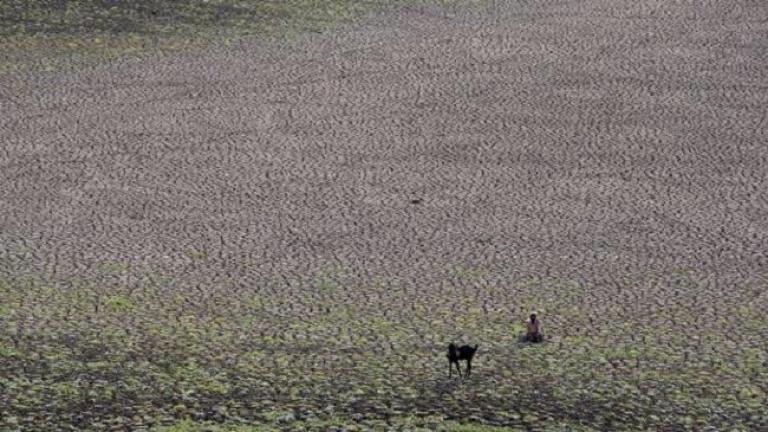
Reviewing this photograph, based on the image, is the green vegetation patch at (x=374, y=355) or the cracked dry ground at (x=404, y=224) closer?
the green vegetation patch at (x=374, y=355)

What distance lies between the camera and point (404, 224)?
629 inches

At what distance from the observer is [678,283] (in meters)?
14.4

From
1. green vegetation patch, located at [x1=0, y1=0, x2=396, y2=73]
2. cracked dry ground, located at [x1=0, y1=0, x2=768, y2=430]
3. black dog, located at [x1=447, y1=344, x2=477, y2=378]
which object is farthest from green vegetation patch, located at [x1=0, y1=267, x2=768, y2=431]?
green vegetation patch, located at [x1=0, y1=0, x2=396, y2=73]

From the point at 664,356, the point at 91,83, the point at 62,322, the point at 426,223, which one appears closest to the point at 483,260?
the point at 426,223

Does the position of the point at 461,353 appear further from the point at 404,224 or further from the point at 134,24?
the point at 134,24

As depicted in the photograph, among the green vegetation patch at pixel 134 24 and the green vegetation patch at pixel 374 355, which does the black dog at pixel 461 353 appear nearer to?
the green vegetation patch at pixel 374 355

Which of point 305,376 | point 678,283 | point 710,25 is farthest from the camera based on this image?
point 710,25

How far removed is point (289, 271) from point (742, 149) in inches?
262

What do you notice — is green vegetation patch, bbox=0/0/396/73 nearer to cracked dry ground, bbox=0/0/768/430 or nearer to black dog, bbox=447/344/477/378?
cracked dry ground, bbox=0/0/768/430

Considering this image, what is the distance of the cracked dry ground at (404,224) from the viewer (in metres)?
12.1

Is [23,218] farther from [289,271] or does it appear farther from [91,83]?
[91,83]

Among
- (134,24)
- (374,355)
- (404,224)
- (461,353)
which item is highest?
(134,24)

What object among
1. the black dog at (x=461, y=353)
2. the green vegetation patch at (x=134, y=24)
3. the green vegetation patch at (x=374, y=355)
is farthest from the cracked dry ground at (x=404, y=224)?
the green vegetation patch at (x=134, y=24)

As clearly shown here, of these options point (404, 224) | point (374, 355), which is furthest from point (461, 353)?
point (404, 224)
